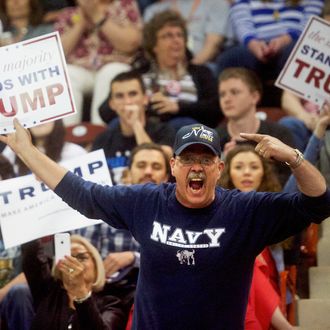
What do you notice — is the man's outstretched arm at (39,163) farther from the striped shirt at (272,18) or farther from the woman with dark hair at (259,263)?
the striped shirt at (272,18)

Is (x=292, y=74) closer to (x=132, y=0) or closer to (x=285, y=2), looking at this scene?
(x=285, y=2)

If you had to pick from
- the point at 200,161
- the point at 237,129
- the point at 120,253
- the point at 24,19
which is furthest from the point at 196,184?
the point at 24,19

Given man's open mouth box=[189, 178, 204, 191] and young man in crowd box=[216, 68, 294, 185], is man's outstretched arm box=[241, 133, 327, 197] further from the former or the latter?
young man in crowd box=[216, 68, 294, 185]

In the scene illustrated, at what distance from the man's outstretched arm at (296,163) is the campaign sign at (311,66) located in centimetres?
207

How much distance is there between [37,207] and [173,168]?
1290mm

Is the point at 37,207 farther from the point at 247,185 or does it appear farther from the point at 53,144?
the point at 53,144

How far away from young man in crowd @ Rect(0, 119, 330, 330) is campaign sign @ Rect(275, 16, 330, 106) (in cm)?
184

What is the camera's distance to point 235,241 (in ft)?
13.3

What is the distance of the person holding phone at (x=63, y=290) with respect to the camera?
204 inches

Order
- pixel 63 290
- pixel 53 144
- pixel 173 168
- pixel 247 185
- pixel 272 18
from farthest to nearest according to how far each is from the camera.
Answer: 1. pixel 272 18
2. pixel 53 144
3. pixel 247 185
4. pixel 63 290
5. pixel 173 168

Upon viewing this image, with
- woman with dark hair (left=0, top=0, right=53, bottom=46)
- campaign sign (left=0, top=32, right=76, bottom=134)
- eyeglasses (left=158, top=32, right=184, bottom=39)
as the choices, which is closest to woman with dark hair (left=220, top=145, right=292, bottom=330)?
campaign sign (left=0, top=32, right=76, bottom=134)

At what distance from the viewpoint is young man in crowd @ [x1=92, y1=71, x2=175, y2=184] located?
662 cm

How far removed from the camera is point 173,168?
422 cm

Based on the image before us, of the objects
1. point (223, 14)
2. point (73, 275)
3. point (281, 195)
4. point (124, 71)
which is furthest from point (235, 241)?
point (223, 14)
